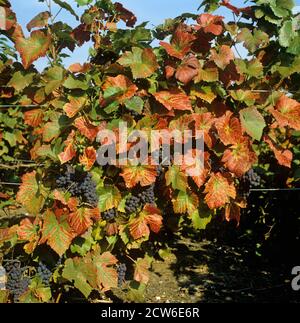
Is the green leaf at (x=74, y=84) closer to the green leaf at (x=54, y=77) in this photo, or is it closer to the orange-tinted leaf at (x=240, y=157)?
the green leaf at (x=54, y=77)

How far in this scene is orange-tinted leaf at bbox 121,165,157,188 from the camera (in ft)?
7.51

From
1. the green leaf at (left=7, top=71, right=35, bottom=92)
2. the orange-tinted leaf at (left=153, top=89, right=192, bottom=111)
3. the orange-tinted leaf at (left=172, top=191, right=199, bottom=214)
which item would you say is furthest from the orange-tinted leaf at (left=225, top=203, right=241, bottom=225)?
the green leaf at (left=7, top=71, right=35, bottom=92)

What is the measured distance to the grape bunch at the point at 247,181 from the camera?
2.70 meters

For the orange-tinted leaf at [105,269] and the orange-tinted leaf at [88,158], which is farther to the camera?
the orange-tinted leaf at [105,269]

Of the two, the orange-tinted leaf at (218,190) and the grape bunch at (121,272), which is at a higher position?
the orange-tinted leaf at (218,190)

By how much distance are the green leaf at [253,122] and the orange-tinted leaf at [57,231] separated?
1.00 metres

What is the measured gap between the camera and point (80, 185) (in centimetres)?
235

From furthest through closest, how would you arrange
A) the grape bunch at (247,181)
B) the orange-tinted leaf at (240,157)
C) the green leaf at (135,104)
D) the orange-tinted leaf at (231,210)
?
the grape bunch at (247,181) → the orange-tinted leaf at (231,210) → the orange-tinted leaf at (240,157) → the green leaf at (135,104)

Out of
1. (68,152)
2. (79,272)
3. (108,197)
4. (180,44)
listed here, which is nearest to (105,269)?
(79,272)

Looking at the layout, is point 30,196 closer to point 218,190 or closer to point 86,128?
point 86,128

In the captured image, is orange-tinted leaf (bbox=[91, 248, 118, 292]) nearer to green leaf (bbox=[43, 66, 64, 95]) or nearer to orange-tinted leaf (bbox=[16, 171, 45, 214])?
orange-tinted leaf (bbox=[16, 171, 45, 214])

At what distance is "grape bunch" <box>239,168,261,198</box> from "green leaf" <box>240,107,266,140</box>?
1.37 feet

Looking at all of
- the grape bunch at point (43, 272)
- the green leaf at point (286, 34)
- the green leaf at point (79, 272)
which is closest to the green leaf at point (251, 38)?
the green leaf at point (286, 34)

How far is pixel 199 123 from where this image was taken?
236 centimetres
